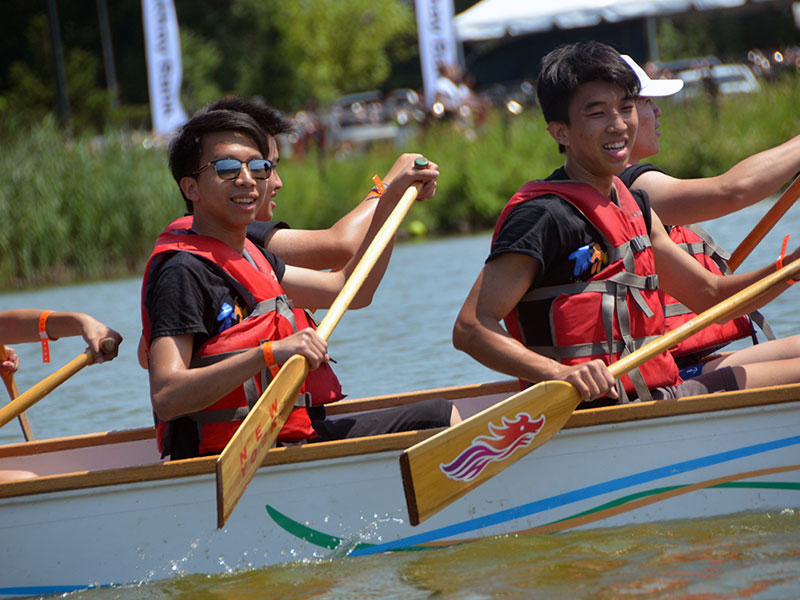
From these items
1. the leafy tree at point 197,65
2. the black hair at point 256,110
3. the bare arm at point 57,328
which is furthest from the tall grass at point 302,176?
the leafy tree at point 197,65

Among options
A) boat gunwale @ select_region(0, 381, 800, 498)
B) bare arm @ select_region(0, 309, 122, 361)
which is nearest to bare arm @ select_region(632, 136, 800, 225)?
boat gunwale @ select_region(0, 381, 800, 498)

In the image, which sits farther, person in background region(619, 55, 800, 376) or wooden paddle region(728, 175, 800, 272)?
wooden paddle region(728, 175, 800, 272)

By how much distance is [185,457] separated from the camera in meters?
3.52

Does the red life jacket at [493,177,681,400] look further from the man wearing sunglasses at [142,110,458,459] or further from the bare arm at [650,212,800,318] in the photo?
the man wearing sunglasses at [142,110,458,459]

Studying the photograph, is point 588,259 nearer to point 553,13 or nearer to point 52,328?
point 52,328

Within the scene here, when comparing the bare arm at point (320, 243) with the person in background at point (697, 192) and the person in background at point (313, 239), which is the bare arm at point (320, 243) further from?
the person in background at point (697, 192)

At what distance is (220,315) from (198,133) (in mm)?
579

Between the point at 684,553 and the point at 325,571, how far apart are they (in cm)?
111

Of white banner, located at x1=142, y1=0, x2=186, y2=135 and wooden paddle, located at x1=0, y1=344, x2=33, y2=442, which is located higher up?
white banner, located at x1=142, y1=0, x2=186, y2=135

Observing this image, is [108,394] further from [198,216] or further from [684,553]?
[684,553]

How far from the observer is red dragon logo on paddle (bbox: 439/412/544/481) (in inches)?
134

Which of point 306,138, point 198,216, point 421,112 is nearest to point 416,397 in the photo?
point 198,216

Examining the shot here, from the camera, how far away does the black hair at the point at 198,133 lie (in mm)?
3482

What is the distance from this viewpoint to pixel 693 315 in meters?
4.11
